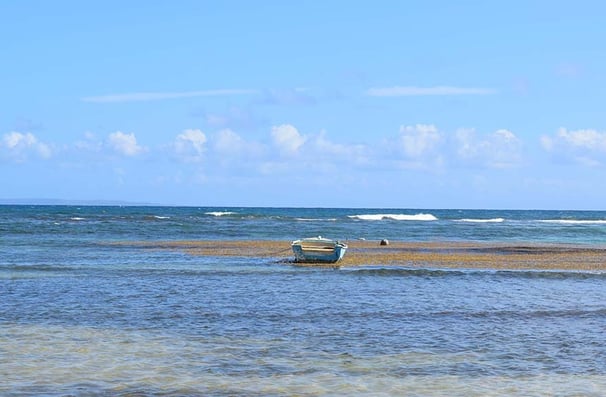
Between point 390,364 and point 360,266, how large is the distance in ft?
68.3

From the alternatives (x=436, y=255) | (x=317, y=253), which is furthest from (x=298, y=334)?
(x=436, y=255)

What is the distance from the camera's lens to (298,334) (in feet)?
56.0

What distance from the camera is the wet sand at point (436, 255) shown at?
36716 mm

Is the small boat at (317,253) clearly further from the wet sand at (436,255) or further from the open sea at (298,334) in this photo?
the open sea at (298,334)

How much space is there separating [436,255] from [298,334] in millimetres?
26736

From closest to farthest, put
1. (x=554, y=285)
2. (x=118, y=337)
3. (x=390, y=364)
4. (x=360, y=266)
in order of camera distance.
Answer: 1. (x=390, y=364)
2. (x=118, y=337)
3. (x=554, y=285)
4. (x=360, y=266)

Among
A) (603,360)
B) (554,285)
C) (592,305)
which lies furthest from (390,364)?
(554,285)

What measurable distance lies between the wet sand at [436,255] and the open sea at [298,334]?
590 cm

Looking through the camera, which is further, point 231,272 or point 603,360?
point 231,272

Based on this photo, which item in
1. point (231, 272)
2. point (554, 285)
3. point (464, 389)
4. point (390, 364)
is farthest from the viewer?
point (231, 272)

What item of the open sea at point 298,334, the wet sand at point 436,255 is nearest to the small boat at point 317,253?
the wet sand at point 436,255

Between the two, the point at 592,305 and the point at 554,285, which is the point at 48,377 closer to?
the point at 592,305

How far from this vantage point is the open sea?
42.1 feet

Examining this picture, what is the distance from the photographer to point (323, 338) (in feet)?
54.5
